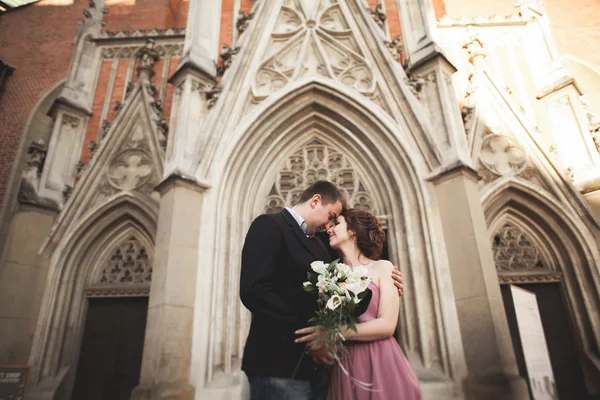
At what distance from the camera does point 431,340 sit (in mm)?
5070

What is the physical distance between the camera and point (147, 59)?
8.31 metres

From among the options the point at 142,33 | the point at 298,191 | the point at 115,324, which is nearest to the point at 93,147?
the point at 115,324

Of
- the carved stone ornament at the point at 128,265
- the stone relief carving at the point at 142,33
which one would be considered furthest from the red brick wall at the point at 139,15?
the carved stone ornament at the point at 128,265

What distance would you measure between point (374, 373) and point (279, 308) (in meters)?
0.72

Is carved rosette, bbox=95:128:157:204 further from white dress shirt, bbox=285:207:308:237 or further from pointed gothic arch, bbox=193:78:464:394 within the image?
white dress shirt, bbox=285:207:308:237

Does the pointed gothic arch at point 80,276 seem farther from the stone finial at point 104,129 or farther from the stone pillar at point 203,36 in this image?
the stone pillar at point 203,36

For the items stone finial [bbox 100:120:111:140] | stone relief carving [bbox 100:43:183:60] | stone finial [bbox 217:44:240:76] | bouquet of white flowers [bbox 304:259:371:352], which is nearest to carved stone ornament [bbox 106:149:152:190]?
stone finial [bbox 100:120:111:140]

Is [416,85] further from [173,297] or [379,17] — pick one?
[173,297]

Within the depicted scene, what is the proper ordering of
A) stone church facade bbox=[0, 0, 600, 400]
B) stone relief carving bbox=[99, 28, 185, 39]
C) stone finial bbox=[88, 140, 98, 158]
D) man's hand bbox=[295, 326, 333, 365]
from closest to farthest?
man's hand bbox=[295, 326, 333, 365]
stone church facade bbox=[0, 0, 600, 400]
stone finial bbox=[88, 140, 98, 158]
stone relief carving bbox=[99, 28, 185, 39]

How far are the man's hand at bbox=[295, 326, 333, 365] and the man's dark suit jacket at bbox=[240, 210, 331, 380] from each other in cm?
7

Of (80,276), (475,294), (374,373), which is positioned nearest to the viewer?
(374,373)

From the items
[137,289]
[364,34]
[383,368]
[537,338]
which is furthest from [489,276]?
[137,289]

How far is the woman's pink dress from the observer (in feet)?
6.86

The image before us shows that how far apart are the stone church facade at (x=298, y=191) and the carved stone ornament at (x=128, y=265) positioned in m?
0.04
